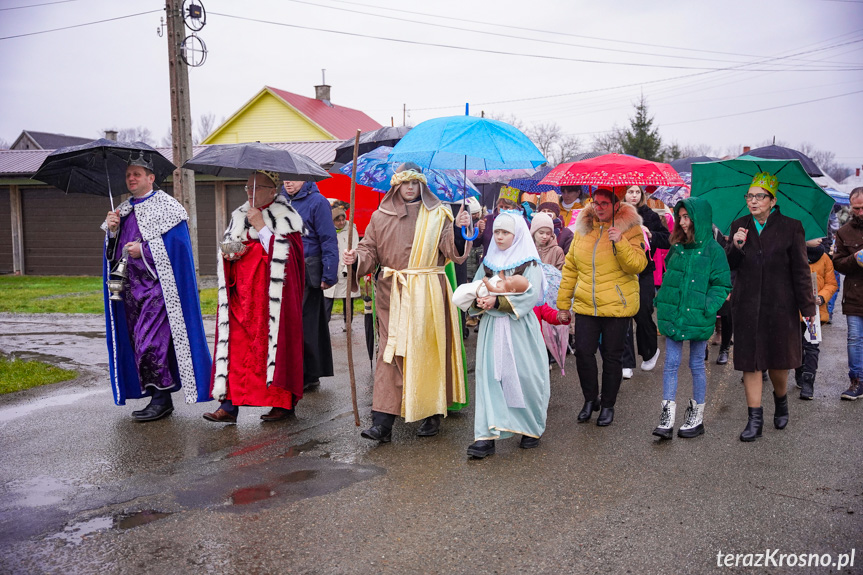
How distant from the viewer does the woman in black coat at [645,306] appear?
6910 millimetres

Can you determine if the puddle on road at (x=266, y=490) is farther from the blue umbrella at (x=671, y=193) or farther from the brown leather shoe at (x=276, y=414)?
the blue umbrella at (x=671, y=193)

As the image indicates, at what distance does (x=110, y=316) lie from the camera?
6.07 m

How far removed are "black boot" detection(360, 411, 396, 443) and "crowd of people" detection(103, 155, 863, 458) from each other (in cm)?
1

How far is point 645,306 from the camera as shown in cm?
752

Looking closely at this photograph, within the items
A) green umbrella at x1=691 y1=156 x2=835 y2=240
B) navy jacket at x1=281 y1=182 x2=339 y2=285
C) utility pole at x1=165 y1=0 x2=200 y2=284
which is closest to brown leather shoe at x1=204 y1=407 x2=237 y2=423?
navy jacket at x1=281 y1=182 x2=339 y2=285

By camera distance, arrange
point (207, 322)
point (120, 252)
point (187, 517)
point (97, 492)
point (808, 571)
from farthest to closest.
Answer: point (207, 322) < point (120, 252) < point (97, 492) < point (187, 517) < point (808, 571)

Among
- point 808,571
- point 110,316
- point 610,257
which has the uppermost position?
point 610,257

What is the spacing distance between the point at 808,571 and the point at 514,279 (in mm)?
2509

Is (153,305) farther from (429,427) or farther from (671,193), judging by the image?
(671,193)

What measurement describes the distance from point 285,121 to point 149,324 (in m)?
33.4

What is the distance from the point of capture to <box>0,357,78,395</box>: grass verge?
23.3 ft

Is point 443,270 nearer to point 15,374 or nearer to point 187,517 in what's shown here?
point 187,517

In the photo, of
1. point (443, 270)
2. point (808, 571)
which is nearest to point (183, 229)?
point (443, 270)

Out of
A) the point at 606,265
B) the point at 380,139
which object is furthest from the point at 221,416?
the point at 380,139
